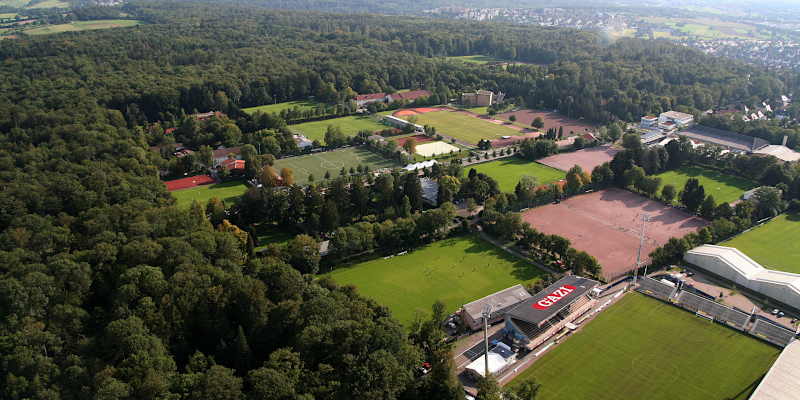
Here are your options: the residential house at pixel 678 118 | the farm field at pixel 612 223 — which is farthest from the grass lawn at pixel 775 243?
the residential house at pixel 678 118

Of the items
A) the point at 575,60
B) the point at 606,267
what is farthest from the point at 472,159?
the point at 575,60

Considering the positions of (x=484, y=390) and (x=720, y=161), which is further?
(x=720, y=161)

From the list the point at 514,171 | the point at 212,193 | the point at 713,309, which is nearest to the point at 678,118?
the point at 514,171

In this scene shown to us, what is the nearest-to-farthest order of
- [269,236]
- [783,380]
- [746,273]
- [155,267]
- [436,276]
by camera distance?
[783,380], [155,267], [746,273], [436,276], [269,236]

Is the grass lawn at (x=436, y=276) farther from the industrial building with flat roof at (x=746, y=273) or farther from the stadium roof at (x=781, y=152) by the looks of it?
the stadium roof at (x=781, y=152)

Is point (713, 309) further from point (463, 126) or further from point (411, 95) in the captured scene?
point (411, 95)

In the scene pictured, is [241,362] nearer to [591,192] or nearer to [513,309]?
[513,309]
